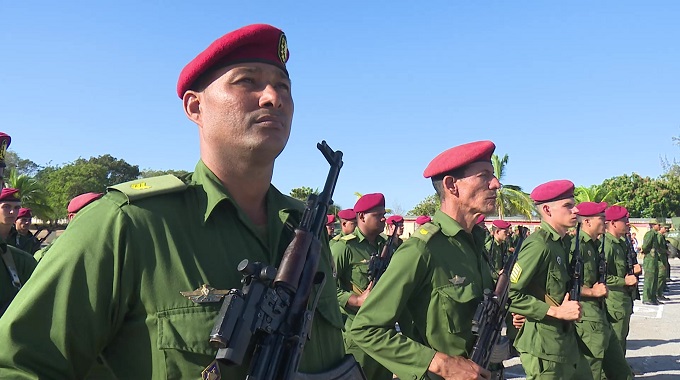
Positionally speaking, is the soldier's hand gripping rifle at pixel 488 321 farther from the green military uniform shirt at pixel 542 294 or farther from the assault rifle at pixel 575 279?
the assault rifle at pixel 575 279

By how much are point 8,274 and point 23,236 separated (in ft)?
17.1

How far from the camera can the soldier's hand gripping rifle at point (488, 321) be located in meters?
3.38

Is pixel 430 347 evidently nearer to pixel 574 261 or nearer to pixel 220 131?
pixel 220 131

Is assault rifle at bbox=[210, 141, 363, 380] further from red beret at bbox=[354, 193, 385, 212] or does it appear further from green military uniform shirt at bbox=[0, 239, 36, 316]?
red beret at bbox=[354, 193, 385, 212]

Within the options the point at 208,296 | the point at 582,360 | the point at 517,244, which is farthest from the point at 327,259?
the point at 582,360

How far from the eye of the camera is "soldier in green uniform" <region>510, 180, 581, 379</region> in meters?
4.90

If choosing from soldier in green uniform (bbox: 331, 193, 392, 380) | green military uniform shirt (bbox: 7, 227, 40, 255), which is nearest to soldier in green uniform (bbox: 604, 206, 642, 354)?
soldier in green uniform (bbox: 331, 193, 392, 380)

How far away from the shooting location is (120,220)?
5.30 ft

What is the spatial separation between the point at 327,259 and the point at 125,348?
2.68 feet

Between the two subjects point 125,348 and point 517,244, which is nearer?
point 125,348

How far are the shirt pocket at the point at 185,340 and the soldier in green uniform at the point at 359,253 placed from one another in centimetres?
463

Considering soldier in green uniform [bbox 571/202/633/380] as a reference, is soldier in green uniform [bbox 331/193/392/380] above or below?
above

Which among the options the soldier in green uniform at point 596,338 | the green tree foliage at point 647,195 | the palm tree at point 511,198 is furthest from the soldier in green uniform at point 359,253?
the green tree foliage at point 647,195

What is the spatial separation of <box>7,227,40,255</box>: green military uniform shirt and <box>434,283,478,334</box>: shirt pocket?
6425 millimetres
